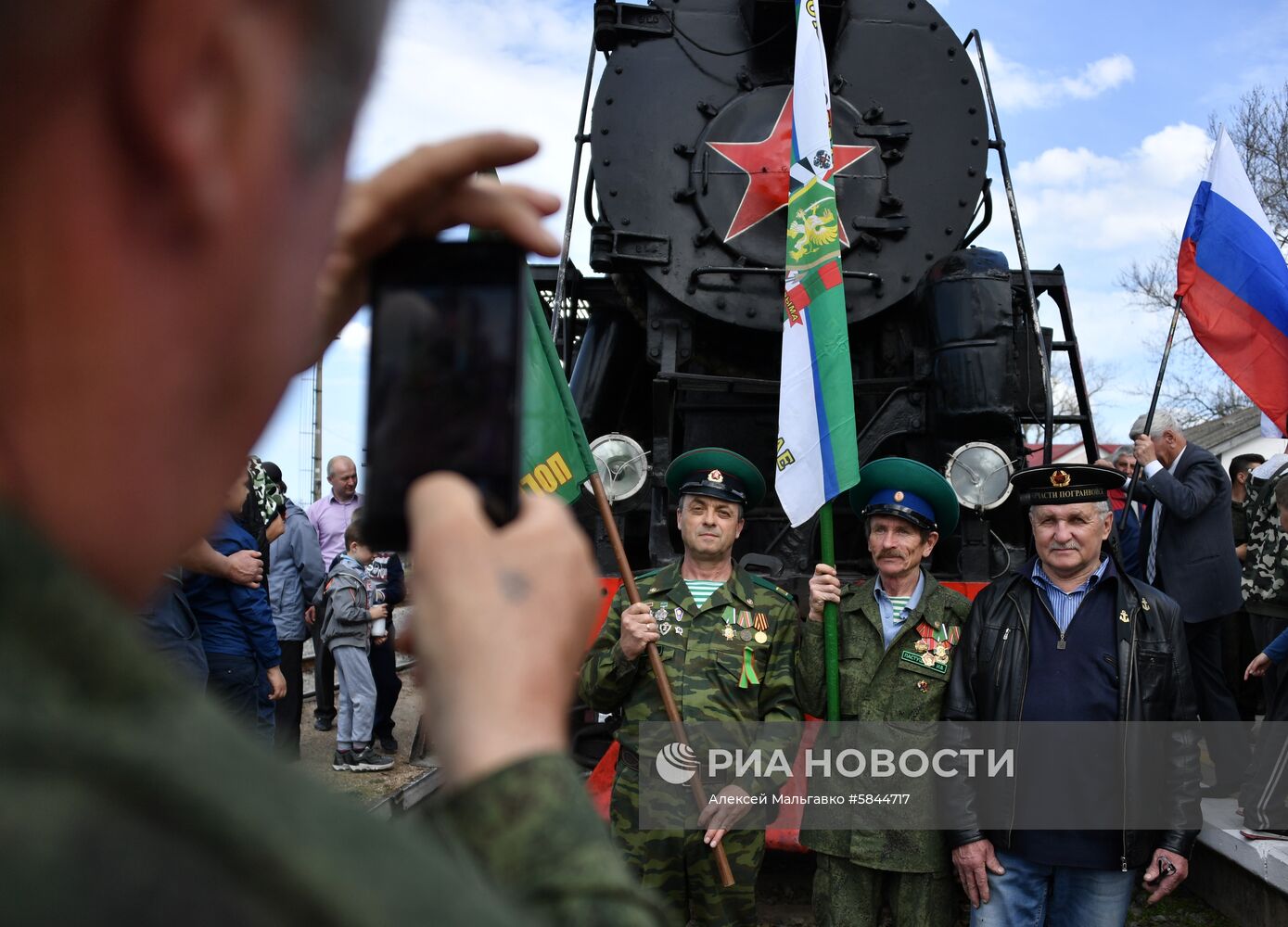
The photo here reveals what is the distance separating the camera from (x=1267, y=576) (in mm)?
5336

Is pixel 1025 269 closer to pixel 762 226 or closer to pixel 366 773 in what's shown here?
pixel 762 226

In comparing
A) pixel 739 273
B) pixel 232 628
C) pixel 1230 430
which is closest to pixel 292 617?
pixel 232 628

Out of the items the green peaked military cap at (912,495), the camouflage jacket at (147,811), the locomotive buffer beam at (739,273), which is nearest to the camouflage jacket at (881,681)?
the green peaked military cap at (912,495)

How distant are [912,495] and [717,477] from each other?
2.38 ft

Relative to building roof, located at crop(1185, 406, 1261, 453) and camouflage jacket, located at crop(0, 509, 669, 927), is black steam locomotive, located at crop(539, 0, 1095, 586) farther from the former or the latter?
building roof, located at crop(1185, 406, 1261, 453)

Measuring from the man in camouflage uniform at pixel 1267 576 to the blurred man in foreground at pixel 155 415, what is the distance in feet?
18.6

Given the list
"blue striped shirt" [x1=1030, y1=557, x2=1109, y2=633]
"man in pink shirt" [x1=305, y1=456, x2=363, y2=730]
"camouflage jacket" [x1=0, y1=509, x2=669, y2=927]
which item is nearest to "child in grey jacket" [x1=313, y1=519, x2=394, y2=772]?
"man in pink shirt" [x1=305, y1=456, x2=363, y2=730]

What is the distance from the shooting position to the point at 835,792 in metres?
3.66

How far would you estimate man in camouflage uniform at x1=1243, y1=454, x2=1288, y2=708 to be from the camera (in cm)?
524

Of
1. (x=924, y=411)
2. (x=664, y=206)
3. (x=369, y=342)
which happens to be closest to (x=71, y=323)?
(x=369, y=342)

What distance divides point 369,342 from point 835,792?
11.1 feet

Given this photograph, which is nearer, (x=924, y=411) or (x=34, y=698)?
Result: (x=34, y=698)

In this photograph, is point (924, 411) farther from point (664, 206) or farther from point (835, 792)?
point (835, 792)

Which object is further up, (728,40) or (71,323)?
(728,40)
